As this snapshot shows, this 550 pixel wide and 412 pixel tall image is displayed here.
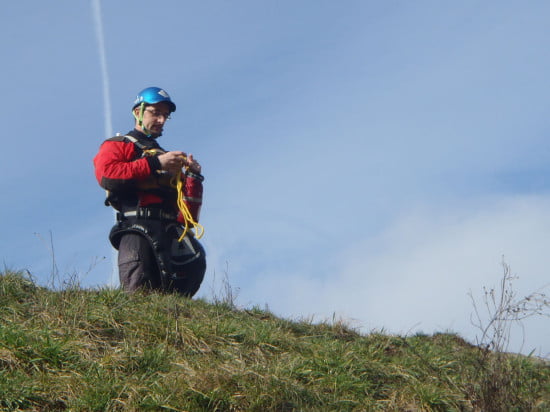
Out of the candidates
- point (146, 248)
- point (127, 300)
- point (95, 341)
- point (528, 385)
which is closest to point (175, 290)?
point (146, 248)

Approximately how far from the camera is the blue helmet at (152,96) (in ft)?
29.5

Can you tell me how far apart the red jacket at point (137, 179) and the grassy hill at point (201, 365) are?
4.02 feet

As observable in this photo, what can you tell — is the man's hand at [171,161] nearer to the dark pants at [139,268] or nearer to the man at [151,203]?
the man at [151,203]

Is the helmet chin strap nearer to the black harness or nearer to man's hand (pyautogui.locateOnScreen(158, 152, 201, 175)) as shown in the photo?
the black harness

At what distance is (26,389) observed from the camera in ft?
18.1

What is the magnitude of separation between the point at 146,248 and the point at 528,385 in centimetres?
410

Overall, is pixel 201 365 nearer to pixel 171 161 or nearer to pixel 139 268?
pixel 139 268

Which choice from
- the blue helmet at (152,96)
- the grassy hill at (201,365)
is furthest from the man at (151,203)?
the grassy hill at (201,365)

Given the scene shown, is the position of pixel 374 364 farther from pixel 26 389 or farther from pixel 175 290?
pixel 26 389

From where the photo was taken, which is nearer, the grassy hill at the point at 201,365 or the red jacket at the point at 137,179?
the grassy hill at the point at 201,365

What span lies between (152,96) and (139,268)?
196 cm

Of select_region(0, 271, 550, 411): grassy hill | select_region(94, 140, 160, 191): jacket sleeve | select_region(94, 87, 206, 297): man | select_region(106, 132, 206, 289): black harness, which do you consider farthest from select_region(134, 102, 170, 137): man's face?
select_region(0, 271, 550, 411): grassy hill

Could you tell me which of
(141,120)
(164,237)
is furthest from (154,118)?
(164,237)

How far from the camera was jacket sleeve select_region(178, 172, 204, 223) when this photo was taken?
8867 mm
